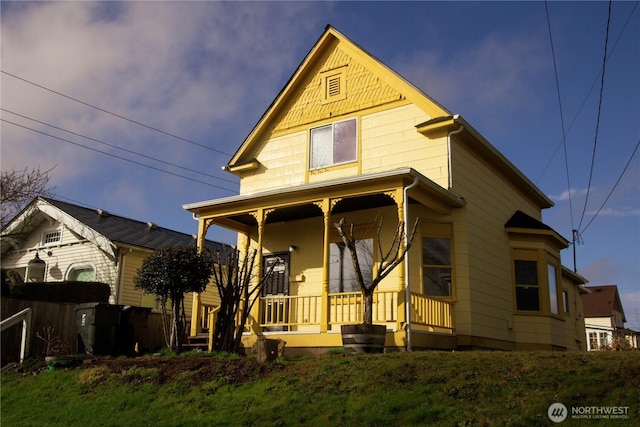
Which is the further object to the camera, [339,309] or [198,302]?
[198,302]

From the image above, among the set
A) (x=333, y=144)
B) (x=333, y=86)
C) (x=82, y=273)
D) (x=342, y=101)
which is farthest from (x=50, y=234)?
(x=342, y=101)

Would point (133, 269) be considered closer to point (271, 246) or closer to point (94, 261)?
point (94, 261)

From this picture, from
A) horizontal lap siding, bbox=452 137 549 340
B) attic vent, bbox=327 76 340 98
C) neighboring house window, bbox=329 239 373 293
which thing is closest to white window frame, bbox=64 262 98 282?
neighboring house window, bbox=329 239 373 293

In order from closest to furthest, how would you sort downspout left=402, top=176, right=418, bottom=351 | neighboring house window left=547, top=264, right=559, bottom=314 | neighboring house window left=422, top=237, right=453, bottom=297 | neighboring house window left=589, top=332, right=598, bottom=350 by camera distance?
1. downspout left=402, top=176, right=418, bottom=351
2. neighboring house window left=422, top=237, right=453, bottom=297
3. neighboring house window left=547, top=264, right=559, bottom=314
4. neighboring house window left=589, top=332, right=598, bottom=350

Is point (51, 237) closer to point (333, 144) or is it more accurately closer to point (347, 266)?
point (333, 144)

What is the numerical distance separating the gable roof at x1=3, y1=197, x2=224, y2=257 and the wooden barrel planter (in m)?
12.0

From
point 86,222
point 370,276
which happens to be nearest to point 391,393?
point 370,276

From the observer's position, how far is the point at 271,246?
1712 cm

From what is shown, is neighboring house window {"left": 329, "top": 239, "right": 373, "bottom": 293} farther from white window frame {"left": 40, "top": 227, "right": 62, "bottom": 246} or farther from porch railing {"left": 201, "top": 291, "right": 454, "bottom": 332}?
white window frame {"left": 40, "top": 227, "right": 62, "bottom": 246}

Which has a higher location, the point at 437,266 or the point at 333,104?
→ the point at 333,104

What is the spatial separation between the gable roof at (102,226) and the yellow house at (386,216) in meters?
6.82

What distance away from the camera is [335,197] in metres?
14.0

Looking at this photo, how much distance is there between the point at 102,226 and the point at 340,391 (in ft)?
58.3

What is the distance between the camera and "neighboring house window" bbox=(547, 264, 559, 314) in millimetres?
16391
